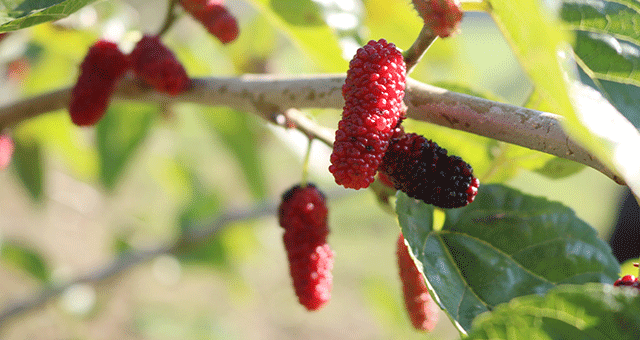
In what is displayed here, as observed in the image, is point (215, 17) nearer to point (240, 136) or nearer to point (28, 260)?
point (240, 136)

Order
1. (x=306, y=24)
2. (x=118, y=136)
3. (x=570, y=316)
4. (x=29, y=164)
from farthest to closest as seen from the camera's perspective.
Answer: (x=29, y=164) < (x=118, y=136) < (x=306, y=24) < (x=570, y=316)

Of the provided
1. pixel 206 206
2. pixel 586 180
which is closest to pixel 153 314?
pixel 206 206

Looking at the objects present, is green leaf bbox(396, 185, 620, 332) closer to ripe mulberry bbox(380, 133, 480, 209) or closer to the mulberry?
ripe mulberry bbox(380, 133, 480, 209)

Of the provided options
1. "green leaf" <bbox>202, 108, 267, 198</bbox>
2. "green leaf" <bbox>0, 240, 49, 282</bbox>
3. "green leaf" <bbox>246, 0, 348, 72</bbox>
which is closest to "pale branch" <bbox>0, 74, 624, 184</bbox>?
"green leaf" <bbox>246, 0, 348, 72</bbox>

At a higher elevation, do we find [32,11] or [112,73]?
[32,11]

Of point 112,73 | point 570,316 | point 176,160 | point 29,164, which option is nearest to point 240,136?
point 176,160
